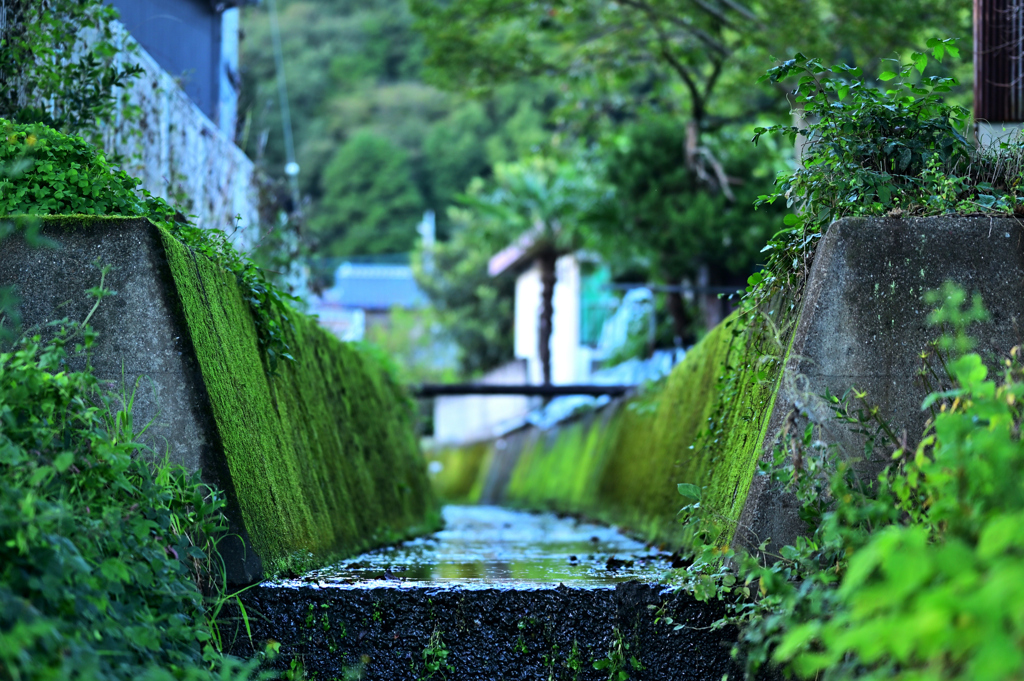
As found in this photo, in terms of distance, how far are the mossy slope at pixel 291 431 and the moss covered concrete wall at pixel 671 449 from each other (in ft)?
6.60

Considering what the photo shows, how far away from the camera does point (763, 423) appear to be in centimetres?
419

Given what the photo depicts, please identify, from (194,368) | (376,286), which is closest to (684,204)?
(194,368)

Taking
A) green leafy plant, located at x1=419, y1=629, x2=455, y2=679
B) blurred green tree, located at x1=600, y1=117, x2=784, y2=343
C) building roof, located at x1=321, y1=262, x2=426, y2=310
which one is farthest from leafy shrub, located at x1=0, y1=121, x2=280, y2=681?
building roof, located at x1=321, y1=262, x2=426, y2=310

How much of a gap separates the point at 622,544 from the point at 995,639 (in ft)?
17.2

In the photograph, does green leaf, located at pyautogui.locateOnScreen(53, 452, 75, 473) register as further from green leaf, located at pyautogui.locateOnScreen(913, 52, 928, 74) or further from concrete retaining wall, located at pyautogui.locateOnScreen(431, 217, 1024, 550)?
green leaf, located at pyautogui.locateOnScreen(913, 52, 928, 74)

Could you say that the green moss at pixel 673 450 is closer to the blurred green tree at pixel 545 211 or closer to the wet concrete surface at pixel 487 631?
the wet concrete surface at pixel 487 631

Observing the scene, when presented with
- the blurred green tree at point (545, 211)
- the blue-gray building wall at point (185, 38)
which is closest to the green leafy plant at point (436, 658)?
the blue-gray building wall at point (185, 38)

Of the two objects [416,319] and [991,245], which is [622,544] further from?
[416,319]

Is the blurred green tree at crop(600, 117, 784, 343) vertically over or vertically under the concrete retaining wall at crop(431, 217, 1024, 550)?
over

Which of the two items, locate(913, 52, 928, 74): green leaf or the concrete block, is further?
locate(913, 52, 928, 74): green leaf

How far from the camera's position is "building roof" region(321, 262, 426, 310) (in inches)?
1655

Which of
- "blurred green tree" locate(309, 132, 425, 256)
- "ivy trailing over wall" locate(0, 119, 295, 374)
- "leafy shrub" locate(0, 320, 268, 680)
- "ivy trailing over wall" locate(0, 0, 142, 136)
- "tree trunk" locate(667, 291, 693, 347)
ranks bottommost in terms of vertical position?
"leafy shrub" locate(0, 320, 268, 680)

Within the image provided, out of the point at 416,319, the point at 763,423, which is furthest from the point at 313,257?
the point at 416,319

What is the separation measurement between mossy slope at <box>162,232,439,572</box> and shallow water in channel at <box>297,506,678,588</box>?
0.24 m
